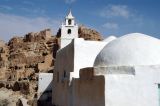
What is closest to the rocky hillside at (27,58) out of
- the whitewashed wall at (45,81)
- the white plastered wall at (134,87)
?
the whitewashed wall at (45,81)

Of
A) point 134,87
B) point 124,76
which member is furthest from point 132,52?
point 134,87

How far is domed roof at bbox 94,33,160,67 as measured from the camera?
31.4ft

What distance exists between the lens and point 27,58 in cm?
4375

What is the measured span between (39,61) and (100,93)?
1284 inches

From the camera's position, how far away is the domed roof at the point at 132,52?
9570 millimetres

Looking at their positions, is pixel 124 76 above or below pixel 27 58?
below

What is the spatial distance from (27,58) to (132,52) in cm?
3541

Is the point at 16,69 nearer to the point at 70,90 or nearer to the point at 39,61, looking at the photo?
the point at 39,61

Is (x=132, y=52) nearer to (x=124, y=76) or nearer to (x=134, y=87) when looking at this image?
(x=124, y=76)

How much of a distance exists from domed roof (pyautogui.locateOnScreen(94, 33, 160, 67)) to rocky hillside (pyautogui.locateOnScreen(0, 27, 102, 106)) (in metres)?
18.3

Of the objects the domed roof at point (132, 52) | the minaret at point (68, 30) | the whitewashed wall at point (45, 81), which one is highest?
the minaret at point (68, 30)

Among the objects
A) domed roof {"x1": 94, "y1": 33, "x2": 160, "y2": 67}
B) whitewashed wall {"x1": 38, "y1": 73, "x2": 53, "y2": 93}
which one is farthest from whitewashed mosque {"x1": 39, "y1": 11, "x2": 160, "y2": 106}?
whitewashed wall {"x1": 38, "y1": 73, "x2": 53, "y2": 93}

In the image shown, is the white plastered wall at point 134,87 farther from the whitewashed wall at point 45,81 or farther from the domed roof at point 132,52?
the whitewashed wall at point 45,81

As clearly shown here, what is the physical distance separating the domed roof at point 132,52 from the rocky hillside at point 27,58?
18331mm
